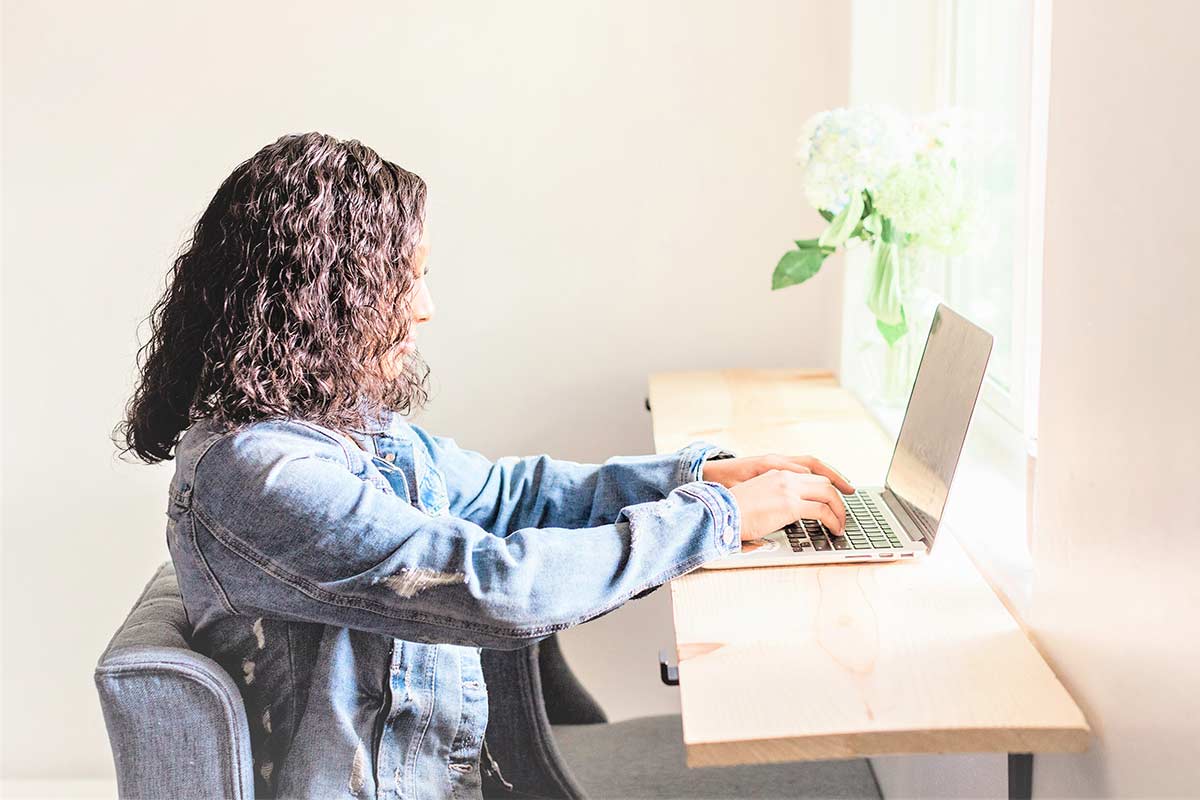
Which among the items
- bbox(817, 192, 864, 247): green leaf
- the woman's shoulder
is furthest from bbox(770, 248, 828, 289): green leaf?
Result: the woman's shoulder

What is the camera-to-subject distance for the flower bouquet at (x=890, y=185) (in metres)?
1.73

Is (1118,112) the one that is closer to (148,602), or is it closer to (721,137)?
(148,602)

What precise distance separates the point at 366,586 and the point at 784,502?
0.44m

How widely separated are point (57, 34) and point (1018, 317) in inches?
72.3

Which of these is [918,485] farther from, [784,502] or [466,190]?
[466,190]

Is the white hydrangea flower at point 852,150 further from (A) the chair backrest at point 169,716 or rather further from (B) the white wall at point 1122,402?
(A) the chair backrest at point 169,716

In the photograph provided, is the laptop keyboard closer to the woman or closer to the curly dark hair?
the woman

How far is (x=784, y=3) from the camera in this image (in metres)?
2.21

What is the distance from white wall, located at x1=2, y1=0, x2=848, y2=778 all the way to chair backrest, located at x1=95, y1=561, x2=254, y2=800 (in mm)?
1383

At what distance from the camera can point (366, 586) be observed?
3.26ft

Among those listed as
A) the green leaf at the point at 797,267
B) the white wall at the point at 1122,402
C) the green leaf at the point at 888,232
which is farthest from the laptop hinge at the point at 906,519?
the green leaf at the point at 797,267

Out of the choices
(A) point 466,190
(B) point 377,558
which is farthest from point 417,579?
(A) point 466,190

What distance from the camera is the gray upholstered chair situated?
1.01m

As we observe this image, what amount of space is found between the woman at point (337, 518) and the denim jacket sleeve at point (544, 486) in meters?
0.17
